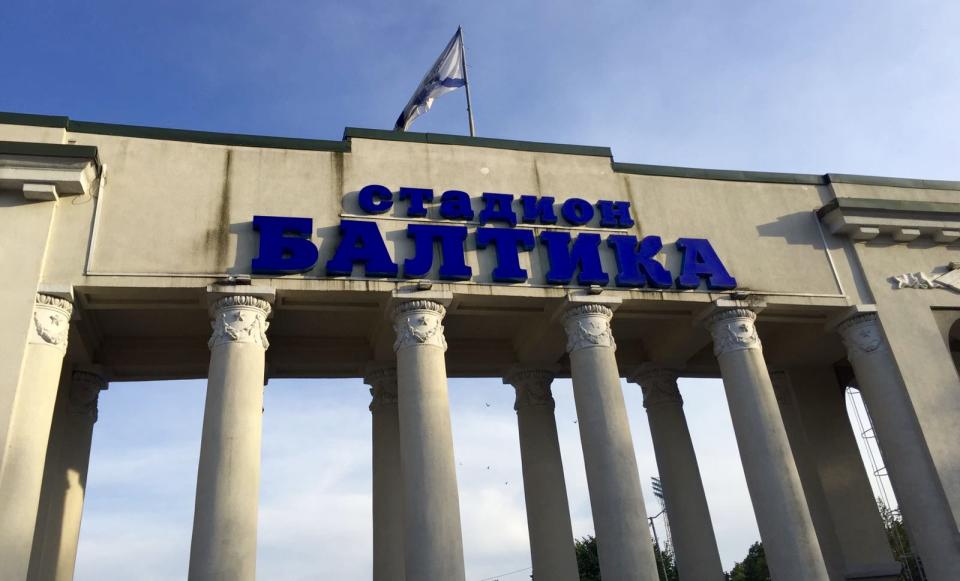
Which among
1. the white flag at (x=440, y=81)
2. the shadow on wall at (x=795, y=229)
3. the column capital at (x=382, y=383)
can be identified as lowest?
the column capital at (x=382, y=383)

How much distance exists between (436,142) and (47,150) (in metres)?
12.9

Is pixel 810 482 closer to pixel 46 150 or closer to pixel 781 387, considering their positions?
pixel 781 387

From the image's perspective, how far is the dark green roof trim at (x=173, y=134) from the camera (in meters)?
24.9

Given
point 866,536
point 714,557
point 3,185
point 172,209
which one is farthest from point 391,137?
point 866,536

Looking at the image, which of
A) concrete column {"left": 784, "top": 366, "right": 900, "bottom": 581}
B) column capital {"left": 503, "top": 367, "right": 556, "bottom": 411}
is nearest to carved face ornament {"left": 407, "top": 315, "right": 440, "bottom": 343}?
column capital {"left": 503, "top": 367, "right": 556, "bottom": 411}

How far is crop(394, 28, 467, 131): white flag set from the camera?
34.5m

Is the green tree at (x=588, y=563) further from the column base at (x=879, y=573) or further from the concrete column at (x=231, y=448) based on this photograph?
the concrete column at (x=231, y=448)

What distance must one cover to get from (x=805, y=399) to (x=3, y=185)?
3233 centimetres

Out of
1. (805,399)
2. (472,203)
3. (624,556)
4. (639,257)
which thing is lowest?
(624,556)

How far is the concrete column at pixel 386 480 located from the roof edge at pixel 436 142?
30.2 ft

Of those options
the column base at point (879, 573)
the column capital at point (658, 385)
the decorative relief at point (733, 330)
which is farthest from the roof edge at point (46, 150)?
the column base at point (879, 573)

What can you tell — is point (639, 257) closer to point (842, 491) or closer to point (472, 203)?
point (472, 203)

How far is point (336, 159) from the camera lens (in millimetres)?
27156

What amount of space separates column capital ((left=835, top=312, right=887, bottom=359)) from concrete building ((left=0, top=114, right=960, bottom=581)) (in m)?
0.14
